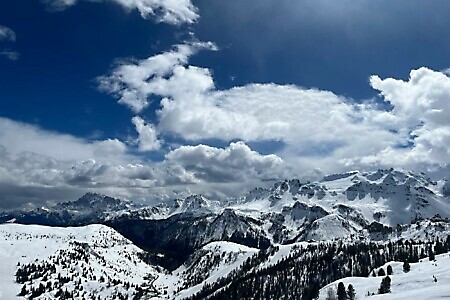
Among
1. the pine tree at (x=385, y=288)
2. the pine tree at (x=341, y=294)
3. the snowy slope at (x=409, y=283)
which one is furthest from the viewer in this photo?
the pine tree at (x=341, y=294)

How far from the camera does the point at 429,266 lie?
4562 inches

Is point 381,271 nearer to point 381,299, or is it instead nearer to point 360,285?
point 360,285

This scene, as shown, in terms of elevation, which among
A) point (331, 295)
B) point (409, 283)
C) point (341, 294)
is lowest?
point (331, 295)

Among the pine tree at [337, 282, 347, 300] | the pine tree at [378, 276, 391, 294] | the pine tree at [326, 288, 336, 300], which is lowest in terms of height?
the pine tree at [326, 288, 336, 300]

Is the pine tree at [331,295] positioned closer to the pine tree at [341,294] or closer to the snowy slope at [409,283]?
the pine tree at [341,294]

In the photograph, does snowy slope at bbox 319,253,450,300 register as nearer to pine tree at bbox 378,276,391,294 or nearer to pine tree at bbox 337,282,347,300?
pine tree at bbox 378,276,391,294

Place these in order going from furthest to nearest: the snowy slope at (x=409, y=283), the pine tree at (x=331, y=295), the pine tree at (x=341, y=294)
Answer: the pine tree at (x=331, y=295) → the pine tree at (x=341, y=294) → the snowy slope at (x=409, y=283)

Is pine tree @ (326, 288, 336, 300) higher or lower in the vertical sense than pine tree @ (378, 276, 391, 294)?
lower

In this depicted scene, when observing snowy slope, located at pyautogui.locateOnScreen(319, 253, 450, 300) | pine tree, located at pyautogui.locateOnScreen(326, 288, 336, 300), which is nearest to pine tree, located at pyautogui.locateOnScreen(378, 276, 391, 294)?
snowy slope, located at pyautogui.locateOnScreen(319, 253, 450, 300)

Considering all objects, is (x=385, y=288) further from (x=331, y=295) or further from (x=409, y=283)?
(x=331, y=295)

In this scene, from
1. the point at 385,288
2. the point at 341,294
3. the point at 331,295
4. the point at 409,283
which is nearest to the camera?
the point at 385,288

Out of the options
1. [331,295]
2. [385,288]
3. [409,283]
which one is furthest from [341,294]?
[409,283]

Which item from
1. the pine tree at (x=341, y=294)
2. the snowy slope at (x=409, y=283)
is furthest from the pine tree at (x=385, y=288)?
the pine tree at (x=341, y=294)

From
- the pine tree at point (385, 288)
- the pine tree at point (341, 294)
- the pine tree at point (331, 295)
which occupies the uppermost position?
the pine tree at point (385, 288)
